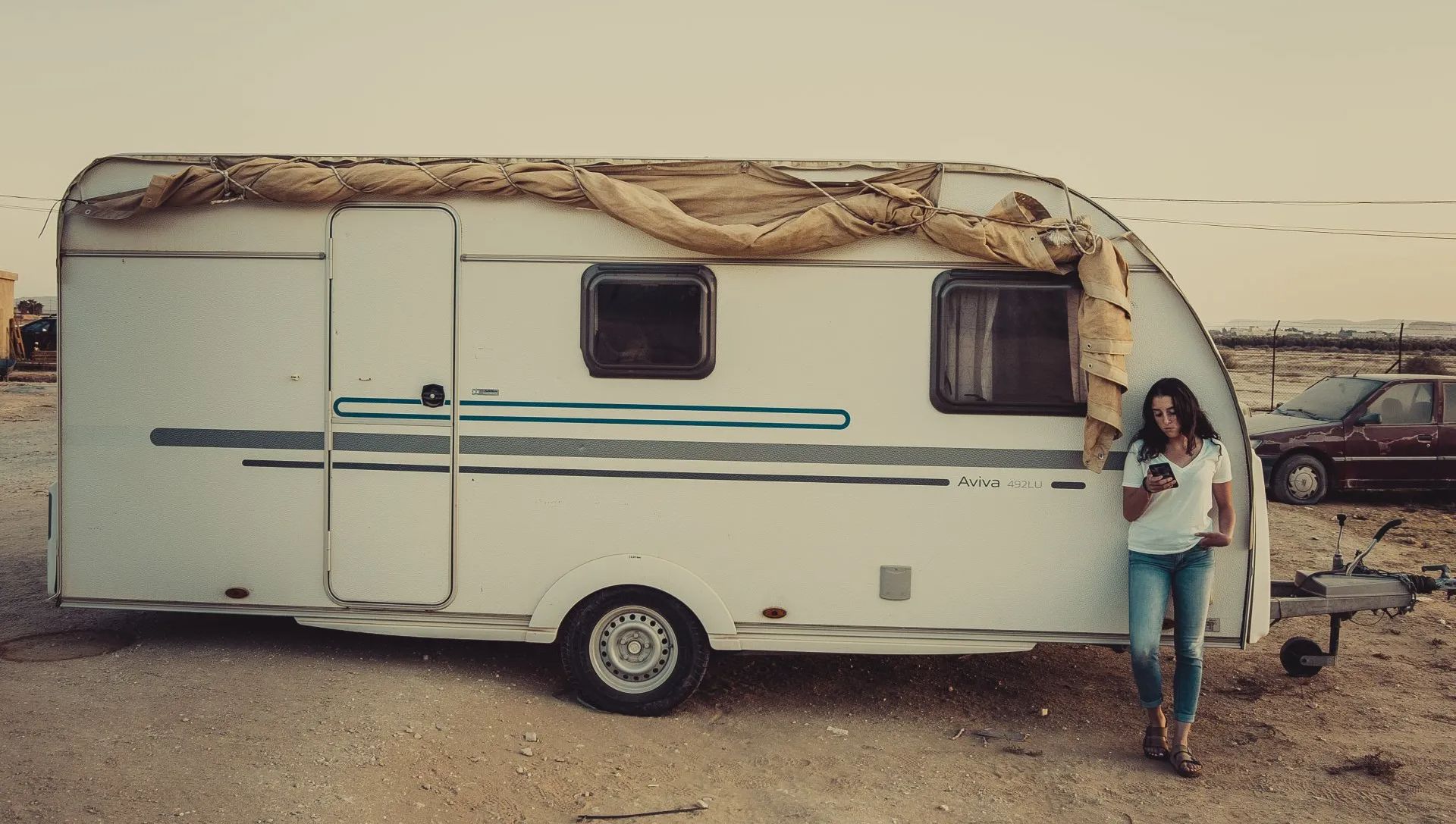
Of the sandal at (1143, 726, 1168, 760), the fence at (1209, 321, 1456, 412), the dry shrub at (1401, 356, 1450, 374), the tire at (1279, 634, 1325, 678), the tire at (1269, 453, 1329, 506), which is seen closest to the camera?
the sandal at (1143, 726, 1168, 760)

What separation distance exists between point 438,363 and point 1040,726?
3.78 m

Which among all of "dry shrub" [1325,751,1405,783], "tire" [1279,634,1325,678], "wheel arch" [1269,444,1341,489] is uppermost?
"wheel arch" [1269,444,1341,489]

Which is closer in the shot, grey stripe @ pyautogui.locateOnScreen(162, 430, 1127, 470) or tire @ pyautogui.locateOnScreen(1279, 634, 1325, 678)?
grey stripe @ pyautogui.locateOnScreen(162, 430, 1127, 470)

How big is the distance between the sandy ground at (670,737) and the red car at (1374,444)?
6028mm

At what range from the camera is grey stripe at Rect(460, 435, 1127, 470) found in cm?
543

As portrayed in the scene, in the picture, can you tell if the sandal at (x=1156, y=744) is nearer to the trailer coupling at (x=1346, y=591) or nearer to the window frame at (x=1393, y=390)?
the trailer coupling at (x=1346, y=591)

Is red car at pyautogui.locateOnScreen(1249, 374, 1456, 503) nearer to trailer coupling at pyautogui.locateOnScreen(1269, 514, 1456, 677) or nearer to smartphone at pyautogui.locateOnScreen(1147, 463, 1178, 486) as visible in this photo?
trailer coupling at pyautogui.locateOnScreen(1269, 514, 1456, 677)

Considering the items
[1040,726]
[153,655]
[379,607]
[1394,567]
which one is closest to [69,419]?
[153,655]

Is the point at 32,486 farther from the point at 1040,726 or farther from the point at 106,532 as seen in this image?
the point at 1040,726

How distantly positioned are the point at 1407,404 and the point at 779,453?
10.7m

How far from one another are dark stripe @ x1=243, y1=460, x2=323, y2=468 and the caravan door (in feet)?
0.29

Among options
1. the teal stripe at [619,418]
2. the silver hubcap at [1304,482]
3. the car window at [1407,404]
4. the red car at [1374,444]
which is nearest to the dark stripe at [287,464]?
the teal stripe at [619,418]

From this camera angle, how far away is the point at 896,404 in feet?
18.0

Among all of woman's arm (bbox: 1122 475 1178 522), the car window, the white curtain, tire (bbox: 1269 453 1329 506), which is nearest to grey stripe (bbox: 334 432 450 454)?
the white curtain
